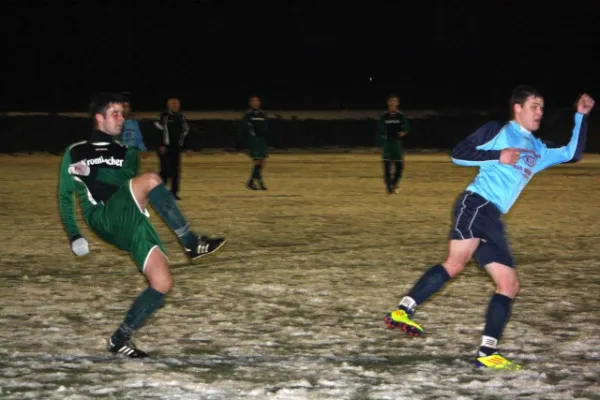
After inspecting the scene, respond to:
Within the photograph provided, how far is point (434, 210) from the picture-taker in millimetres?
16281

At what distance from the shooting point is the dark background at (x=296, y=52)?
5228 cm

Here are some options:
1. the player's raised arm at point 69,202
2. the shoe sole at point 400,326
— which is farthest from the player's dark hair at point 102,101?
the shoe sole at point 400,326

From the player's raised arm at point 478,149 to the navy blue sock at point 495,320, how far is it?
0.86 metres

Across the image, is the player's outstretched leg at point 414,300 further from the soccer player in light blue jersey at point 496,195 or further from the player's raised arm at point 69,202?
the player's raised arm at point 69,202

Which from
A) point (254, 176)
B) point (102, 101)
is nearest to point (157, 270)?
point (102, 101)

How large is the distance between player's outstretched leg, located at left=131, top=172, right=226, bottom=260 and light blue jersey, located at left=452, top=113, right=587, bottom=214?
1605 millimetres

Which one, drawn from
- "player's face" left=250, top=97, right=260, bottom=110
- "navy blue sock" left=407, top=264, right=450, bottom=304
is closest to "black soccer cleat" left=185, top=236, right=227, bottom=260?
"navy blue sock" left=407, top=264, right=450, bottom=304

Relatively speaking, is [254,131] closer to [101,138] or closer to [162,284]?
[101,138]

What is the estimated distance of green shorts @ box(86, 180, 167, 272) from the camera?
596cm

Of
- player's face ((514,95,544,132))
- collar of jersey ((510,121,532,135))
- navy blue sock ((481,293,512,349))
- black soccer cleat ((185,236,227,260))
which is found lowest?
navy blue sock ((481,293,512,349))

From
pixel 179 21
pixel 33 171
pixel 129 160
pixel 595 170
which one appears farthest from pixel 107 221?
pixel 179 21

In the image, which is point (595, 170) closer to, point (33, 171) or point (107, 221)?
point (33, 171)

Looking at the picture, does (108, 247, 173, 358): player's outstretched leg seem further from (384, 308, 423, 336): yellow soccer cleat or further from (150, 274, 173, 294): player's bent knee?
(384, 308, 423, 336): yellow soccer cleat

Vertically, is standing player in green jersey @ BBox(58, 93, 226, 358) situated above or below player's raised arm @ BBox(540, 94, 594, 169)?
below
